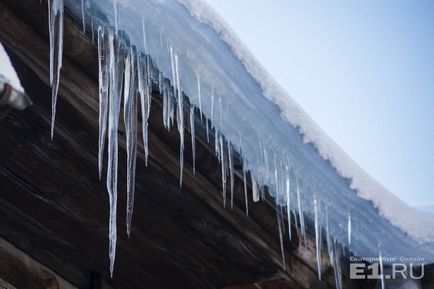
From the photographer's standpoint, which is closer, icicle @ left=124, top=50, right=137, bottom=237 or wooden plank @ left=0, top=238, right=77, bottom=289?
icicle @ left=124, top=50, right=137, bottom=237

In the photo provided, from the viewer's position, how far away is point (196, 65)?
9.11 feet

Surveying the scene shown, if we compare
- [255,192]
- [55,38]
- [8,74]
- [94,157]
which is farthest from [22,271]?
[8,74]

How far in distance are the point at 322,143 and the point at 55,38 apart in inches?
61.7

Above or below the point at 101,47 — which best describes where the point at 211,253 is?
below

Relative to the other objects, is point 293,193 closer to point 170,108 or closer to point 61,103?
point 170,108

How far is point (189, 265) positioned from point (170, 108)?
5.30 ft

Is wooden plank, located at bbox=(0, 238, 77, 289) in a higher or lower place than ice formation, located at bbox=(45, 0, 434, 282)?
lower

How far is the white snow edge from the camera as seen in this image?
284 centimetres

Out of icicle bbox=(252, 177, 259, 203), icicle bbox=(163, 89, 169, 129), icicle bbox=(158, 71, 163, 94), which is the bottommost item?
icicle bbox=(252, 177, 259, 203)

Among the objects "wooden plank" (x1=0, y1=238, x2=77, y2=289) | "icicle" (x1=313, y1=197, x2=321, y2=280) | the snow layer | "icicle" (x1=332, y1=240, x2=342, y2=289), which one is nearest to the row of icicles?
"icicle" (x1=313, y1=197, x2=321, y2=280)

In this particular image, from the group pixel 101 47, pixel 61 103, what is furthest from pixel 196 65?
pixel 61 103

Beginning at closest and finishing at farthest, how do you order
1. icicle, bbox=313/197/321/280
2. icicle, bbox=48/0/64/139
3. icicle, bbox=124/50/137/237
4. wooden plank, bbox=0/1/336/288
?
1. icicle, bbox=48/0/64/139
2. wooden plank, bbox=0/1/336/288
3. icicle, bbox=124/50/137/237
4. icicle, bbox=313/197/321/280

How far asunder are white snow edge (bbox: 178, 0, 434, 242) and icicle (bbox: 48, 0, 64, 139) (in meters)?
0.52

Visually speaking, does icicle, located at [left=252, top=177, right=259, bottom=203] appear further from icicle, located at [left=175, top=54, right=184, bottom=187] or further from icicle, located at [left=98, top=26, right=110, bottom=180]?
icicle, located at [left=98, top=26, right=110, bottom=180]
